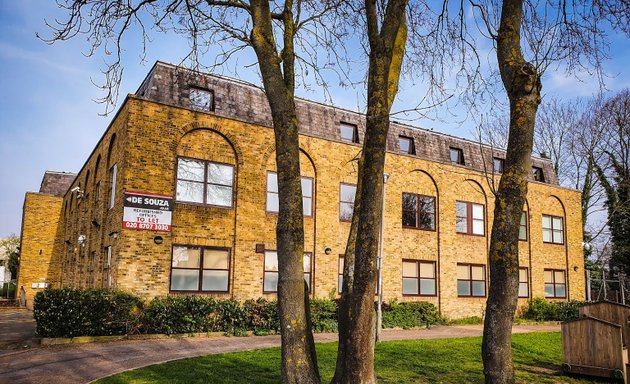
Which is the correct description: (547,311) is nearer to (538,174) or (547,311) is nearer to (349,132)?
(538,174)

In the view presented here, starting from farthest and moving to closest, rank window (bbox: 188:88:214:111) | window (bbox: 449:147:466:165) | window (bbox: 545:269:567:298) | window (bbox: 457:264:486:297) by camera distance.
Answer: window (bbox: 545:269:567:298), window (bbox: 449:147:466:165), window (bbox: 457:264:486:297), window (bbox: 188:88:214:111)

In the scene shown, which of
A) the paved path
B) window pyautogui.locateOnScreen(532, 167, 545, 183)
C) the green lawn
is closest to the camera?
the green lawn

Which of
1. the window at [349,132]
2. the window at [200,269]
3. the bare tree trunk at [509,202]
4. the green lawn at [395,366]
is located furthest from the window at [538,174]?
the bare tree trunk at [509,202]

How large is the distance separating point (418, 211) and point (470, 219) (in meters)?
3.48

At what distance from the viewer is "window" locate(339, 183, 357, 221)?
20109 mm

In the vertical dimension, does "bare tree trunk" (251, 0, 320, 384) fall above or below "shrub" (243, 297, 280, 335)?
above

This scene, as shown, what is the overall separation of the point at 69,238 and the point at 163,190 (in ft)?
51.7

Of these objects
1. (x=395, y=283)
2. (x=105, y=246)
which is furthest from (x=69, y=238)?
(x=395, y=283)

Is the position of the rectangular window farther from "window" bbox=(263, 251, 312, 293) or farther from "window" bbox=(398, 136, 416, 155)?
"window" bbox=(398, 136, 416, 155)

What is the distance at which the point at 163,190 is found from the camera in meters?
16.0

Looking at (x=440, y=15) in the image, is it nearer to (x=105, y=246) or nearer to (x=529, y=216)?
(x=105, y=246)

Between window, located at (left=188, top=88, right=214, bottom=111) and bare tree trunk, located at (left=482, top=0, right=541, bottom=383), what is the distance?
13.6 meters

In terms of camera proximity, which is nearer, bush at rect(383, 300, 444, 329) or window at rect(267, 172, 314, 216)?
window at rect(267, 172, 314, 216)

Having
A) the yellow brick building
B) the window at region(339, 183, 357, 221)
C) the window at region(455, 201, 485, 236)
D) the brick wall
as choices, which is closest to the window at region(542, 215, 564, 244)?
the yellow brick building
